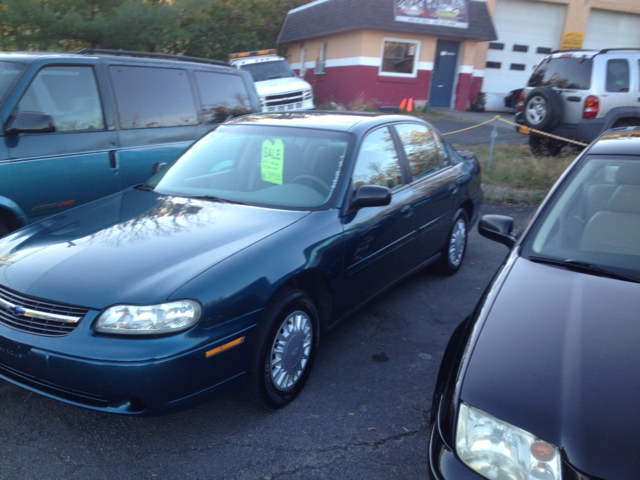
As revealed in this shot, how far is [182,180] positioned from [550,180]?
6.57 meters

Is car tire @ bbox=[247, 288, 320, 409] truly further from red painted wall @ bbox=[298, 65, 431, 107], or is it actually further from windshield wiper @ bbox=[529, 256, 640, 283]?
red painted wall @ bbox=[298, 65, 431, 107]

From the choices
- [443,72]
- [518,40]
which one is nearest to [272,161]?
[443,72]

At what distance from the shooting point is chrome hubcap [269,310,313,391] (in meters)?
2.97

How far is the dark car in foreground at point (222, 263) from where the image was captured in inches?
96.9

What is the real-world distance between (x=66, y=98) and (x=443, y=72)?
17622 millimetres

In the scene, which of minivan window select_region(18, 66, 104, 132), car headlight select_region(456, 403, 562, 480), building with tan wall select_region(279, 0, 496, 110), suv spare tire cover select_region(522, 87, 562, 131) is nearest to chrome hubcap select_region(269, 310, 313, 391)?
car headlight select_region(456, 403, 562, 480)

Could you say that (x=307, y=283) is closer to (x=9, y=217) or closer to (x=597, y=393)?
(x=597, y=393)

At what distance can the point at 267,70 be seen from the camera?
15.2 metres

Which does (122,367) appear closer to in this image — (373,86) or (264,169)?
(264,169)

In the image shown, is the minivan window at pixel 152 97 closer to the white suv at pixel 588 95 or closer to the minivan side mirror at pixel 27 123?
the minivan side mirror at pixel 27 123

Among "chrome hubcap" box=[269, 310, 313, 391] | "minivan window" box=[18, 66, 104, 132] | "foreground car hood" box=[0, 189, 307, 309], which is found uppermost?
"minivan window" box=[18, 66, 104, 132]

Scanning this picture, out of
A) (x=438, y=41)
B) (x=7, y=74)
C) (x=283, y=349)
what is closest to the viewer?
(x=283, y=349)

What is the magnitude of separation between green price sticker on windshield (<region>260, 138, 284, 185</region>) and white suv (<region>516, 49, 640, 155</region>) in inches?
270

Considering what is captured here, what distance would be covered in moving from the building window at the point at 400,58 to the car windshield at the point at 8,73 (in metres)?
15.6
